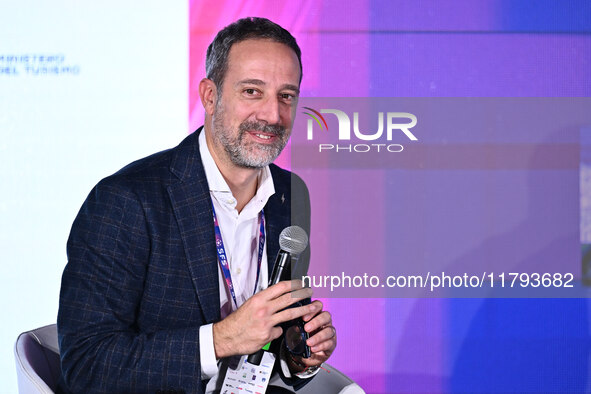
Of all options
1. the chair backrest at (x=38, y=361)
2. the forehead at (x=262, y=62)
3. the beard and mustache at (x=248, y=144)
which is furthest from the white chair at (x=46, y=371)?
the forehead at (x=262, y=62)

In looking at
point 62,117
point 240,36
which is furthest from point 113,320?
point 62,117

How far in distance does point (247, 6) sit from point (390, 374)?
2.19 m

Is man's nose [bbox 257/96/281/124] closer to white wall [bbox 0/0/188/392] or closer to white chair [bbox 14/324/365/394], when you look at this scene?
white chair [bbox 14/324/365/394]

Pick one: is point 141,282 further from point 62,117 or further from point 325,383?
point 62,117

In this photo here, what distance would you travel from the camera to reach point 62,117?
357 cm

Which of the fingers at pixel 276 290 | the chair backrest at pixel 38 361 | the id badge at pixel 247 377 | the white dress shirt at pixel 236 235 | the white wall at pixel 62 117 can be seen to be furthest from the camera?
the white wall at pixel 62 117

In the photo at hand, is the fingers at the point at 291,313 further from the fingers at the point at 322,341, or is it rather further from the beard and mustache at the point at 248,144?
the beard and mustache at the point at 248,144

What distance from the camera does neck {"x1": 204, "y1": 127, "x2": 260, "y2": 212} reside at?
2178mm

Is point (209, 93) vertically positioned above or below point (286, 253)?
above

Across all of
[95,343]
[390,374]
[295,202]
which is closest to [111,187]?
[95,343]

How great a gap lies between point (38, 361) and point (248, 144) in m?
1.00

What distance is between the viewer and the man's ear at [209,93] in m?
2.23

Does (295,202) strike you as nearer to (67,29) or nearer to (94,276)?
(94,276)

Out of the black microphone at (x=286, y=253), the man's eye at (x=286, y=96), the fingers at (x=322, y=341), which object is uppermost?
the man's eye at (x=286, y=96)
